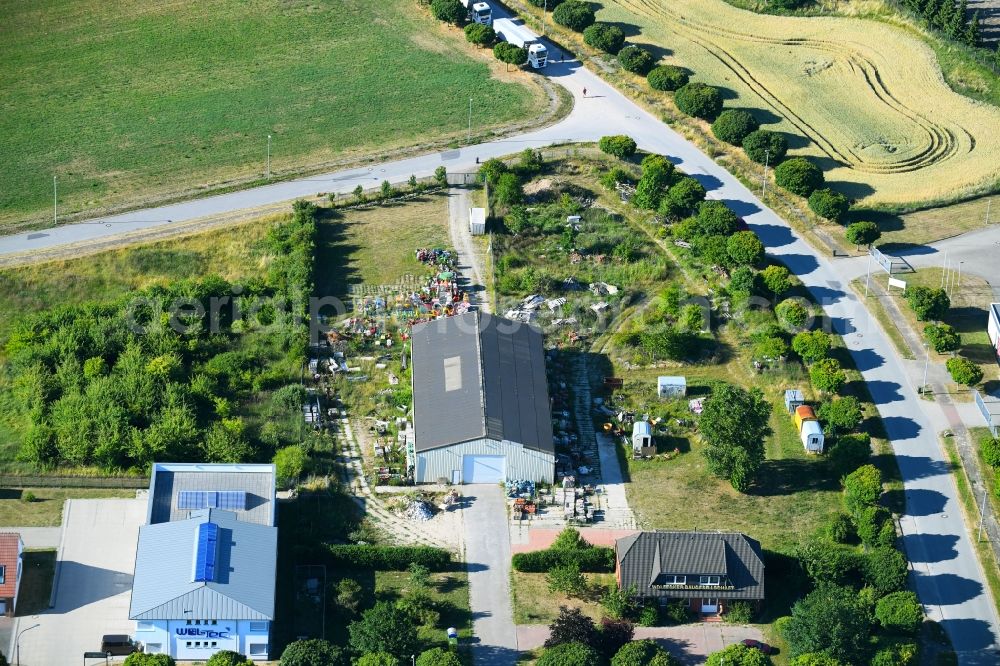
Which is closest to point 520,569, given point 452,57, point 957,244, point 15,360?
point 15,360

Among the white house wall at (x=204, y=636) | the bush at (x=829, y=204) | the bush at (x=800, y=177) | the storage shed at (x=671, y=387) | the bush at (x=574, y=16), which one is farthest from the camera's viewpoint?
the bush at (x=574, y=16)

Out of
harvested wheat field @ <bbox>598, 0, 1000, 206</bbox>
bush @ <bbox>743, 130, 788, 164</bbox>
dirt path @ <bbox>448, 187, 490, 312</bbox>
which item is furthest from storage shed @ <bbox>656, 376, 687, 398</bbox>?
bush @ <bbox>743, 130, 788, 164</bbox>

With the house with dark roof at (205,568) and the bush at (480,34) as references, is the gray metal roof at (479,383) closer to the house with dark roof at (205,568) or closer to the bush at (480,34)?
the house with dark roof at (205,568)

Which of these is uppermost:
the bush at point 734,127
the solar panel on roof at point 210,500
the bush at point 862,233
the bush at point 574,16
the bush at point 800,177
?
the bush at point 574,16

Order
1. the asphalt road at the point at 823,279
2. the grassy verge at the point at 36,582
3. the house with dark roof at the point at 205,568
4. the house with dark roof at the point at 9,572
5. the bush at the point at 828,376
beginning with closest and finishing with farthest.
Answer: the house with dark roof at the point at 205,568 → the house with dark roof at the point at 9,572 → the grassy verge at the point at 36,582 → the asphalt road at the point at 823,279 → the bush at the point at 828,376

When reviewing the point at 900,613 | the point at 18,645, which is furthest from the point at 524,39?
the point at 18,645

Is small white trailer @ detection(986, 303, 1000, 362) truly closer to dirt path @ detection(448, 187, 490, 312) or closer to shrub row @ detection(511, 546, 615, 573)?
shrub row @ detection(511, 546, 615, 573)

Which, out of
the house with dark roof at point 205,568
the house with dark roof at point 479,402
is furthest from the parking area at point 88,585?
the house with dark roof at point 479,402

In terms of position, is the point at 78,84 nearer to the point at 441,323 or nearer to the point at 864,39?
the point at 441,323
